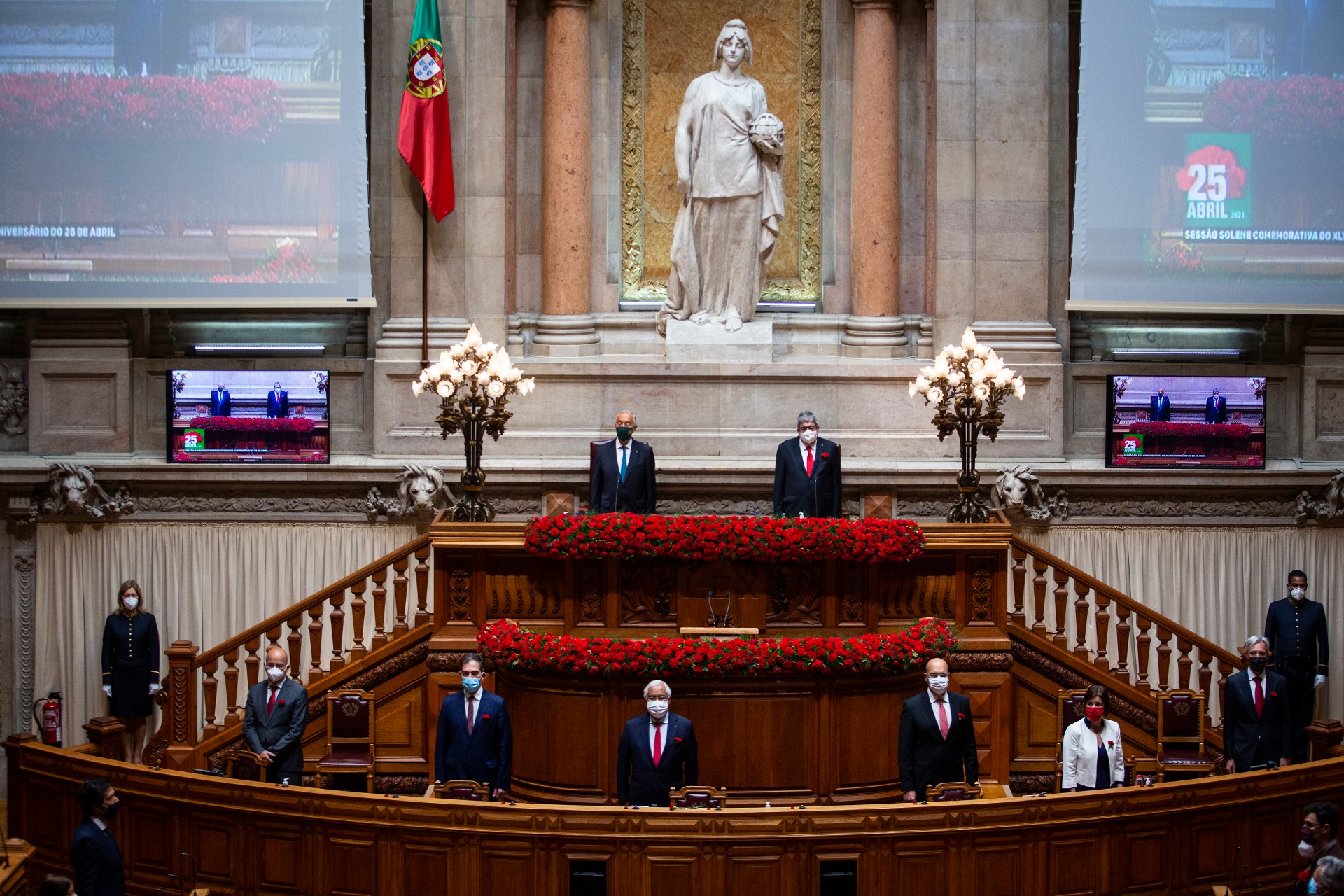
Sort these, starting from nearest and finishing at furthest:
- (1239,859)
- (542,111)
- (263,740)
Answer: (1239,859), (263,740), (542,111)

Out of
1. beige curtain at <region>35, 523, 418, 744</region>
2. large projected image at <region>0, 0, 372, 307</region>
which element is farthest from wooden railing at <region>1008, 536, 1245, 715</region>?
large projected image at <region>0, 0, 372, 307</region>

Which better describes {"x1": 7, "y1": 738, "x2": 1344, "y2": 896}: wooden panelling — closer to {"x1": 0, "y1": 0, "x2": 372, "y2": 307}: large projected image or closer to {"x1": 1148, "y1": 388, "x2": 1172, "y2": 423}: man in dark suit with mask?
{"x1": 1148, "y1": 388, "x2": 1172, "y2": 423}: man in dark suit with mask

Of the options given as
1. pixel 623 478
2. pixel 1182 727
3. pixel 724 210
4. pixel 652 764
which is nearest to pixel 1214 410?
pixel 1182 727

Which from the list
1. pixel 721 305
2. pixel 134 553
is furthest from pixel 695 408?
pixel 134 553

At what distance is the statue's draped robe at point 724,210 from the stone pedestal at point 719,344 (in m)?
0.17

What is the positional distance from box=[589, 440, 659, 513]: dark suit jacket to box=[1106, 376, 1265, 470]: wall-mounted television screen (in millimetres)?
4057

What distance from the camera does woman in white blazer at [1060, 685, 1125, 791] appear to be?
413 inches

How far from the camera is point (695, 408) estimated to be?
1502cm

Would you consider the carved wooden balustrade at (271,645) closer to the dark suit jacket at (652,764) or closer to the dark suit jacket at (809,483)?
the dark suit jacket at (809,483)

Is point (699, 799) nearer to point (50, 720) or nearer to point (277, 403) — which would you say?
point (50, 720)

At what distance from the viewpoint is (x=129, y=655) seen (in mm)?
13977

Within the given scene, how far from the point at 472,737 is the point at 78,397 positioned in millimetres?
6317

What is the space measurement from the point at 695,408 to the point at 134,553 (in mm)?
4617

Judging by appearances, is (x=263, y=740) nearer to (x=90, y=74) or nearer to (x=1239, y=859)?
(x=1239, y=859)
